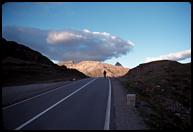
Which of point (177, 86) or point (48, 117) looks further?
point (177, 86)

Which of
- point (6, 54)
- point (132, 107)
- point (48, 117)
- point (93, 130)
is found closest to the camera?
point (93, 130)

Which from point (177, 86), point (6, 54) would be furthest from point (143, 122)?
point (6, 54)

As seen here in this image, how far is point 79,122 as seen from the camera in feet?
35.4

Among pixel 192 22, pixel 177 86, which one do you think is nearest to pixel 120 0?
pixel 192 22

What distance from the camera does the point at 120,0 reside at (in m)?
8.53

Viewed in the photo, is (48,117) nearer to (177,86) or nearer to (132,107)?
(132,107)

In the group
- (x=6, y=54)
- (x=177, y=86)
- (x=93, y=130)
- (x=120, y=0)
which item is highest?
(x=6, y=54)

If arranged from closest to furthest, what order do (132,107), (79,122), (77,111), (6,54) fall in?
(79,122)
(77,111)
(132,107)
(6,54)

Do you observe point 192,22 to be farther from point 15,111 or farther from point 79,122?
point 15,111

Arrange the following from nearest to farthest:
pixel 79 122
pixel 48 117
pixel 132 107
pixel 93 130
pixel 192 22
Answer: pixel 192 22 < pixel 93 130 < pixel 79 122 < pixel 48 117 < pixel 132 107

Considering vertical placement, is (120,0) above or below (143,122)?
above

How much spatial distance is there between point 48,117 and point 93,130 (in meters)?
3.07

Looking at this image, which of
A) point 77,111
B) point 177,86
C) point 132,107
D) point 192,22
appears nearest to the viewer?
point 192,22

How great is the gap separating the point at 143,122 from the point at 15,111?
648 cm
